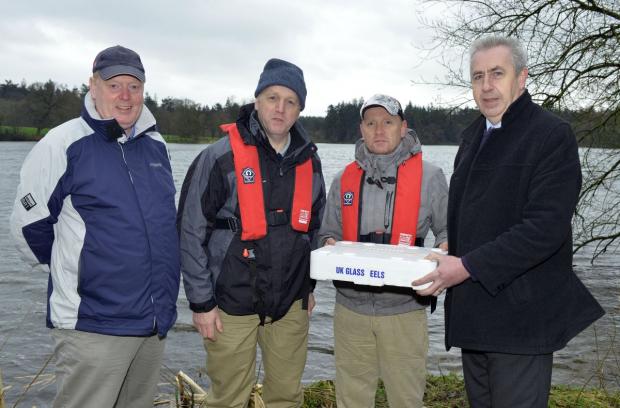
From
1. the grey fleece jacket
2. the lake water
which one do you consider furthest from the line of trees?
the grey fleece jacket

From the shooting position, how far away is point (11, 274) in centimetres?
1305

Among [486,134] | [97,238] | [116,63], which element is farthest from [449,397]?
[116,63]

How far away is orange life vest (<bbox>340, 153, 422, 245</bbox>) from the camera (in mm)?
3523

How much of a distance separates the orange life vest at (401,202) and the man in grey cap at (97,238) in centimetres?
115

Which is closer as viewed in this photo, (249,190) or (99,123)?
(99,123)

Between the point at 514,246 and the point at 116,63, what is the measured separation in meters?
2.27

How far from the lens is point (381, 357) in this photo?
11.4ft

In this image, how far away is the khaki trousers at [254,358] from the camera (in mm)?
3398

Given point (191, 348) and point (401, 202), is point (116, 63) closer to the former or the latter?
point (401, 202)

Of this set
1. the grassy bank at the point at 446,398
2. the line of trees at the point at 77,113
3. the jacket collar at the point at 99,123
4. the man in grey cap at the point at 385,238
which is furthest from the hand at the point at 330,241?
the line of trees at the point at 77,113

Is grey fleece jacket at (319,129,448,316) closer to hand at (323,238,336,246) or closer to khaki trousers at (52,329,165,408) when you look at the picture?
hand at (323,238,336,246)

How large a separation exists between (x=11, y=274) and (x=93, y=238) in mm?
11626

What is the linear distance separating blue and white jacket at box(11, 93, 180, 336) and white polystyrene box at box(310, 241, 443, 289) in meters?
0.91

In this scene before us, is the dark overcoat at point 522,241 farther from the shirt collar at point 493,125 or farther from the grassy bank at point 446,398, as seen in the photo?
the grassy bank at point 446,398
